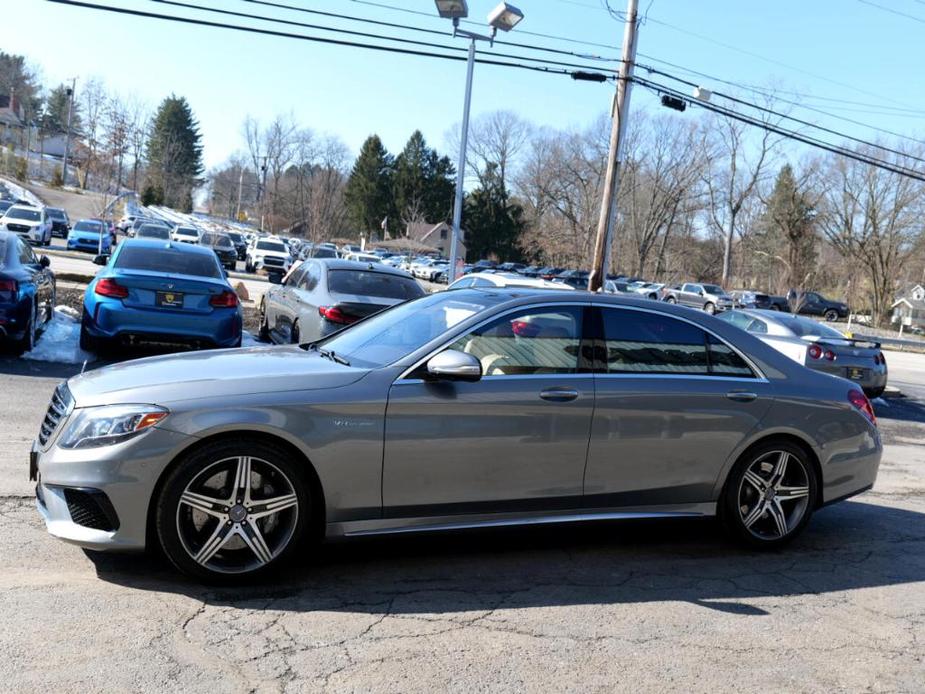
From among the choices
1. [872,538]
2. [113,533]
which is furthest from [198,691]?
[872,538]

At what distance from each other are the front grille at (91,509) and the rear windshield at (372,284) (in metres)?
6.87

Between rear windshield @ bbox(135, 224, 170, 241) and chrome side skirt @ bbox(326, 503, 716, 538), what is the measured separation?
107 feet

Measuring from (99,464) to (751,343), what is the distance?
3.87 metres

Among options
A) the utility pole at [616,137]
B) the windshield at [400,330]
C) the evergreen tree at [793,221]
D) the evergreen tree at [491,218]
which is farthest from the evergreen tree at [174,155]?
the windshield at [400,330]

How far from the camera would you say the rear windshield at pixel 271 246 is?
1535 inches

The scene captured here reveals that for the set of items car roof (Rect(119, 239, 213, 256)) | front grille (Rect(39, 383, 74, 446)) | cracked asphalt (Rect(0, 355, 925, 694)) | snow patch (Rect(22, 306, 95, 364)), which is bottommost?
cracked asphalt (Rect(0, 355, 925, 694))

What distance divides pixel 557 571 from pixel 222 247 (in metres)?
36.7

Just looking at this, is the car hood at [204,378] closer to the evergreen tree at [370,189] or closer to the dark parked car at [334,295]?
the dark parked car at [334,295]

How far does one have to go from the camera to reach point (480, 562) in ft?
15.8

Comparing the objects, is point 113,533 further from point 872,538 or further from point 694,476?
point 872,538

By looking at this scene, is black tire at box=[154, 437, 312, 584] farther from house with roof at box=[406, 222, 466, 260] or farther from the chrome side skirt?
house with roof at box=[406, 222, 466, 260]

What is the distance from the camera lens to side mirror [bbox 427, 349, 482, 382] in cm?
436

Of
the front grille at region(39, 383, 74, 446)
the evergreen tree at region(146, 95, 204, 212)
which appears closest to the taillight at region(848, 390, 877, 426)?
the front grille at region(39, 383, 74, 446)

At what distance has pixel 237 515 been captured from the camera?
4121mm
